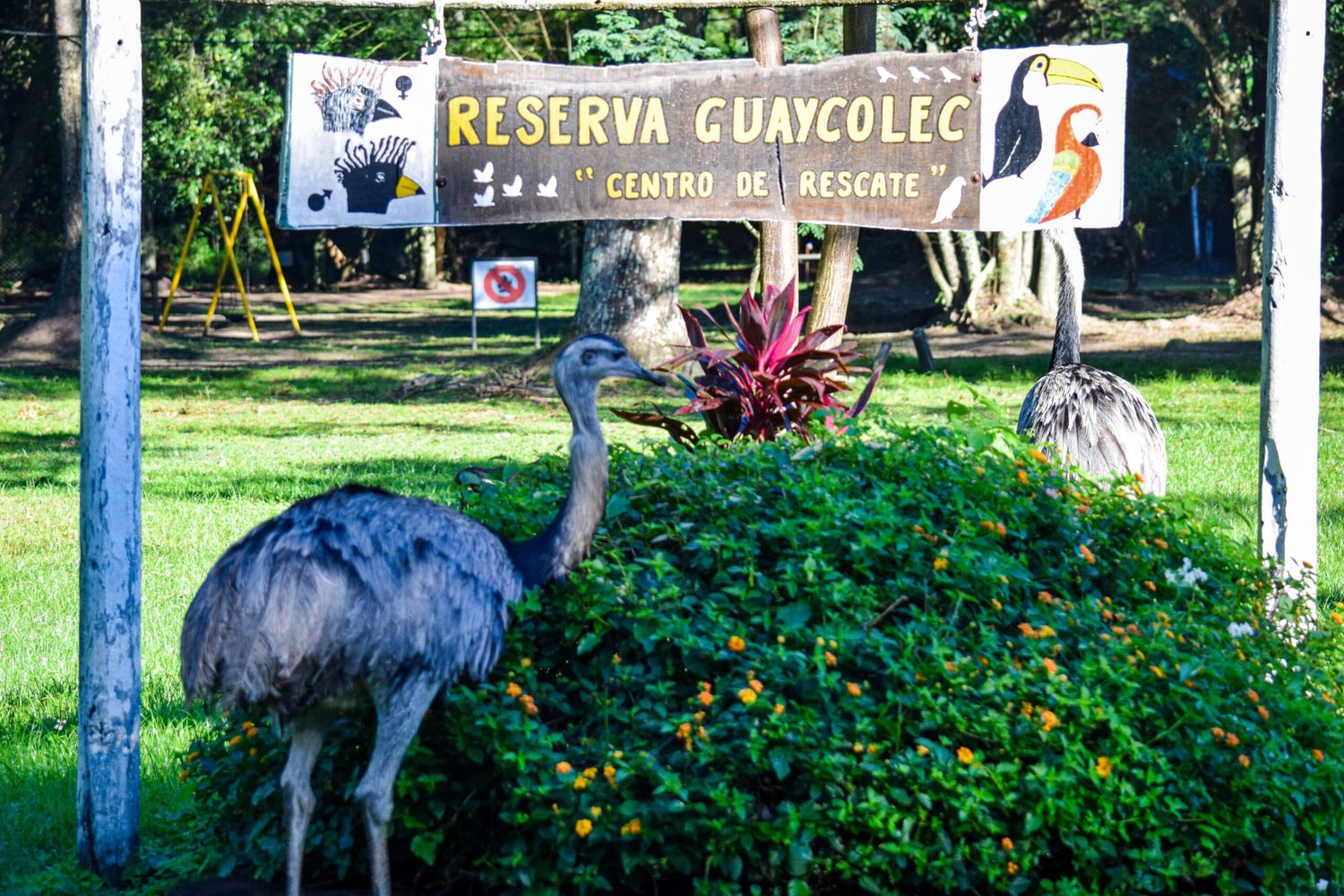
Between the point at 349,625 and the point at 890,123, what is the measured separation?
9.38 feet

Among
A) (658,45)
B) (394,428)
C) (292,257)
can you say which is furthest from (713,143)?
(292,257)

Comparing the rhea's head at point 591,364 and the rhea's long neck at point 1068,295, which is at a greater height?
the rhea's long neck at point 1068,295

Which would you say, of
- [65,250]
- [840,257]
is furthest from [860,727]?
[65,250]

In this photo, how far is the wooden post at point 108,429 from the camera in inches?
181

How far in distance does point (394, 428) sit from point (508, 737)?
10.3 metres

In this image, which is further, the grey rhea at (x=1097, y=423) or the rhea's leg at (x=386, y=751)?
the grey rhea at (x=1097, y=423)

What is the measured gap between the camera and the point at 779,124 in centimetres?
568

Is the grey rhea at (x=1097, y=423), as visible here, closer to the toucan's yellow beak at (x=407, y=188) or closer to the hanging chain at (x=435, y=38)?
the toucan's yellow beak at (x=407, y=188)

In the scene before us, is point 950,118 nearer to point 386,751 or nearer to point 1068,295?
point 1068,295

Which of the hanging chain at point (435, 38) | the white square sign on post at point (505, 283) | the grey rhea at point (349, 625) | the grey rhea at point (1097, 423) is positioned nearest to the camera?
the grey rhea at point (349, 625)

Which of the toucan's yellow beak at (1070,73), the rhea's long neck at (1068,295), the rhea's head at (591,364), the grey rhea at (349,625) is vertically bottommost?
the grey rhea at (349,625)

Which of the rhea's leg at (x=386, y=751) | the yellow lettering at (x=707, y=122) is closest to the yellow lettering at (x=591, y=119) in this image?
the yellow lettering at (x=707, y=122)

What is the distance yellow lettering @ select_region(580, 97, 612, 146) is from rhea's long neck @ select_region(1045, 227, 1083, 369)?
3.22 m

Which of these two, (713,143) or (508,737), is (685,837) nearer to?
(508,737)
